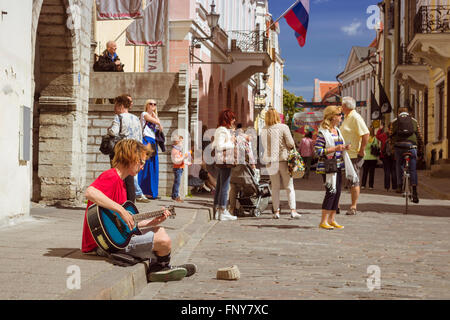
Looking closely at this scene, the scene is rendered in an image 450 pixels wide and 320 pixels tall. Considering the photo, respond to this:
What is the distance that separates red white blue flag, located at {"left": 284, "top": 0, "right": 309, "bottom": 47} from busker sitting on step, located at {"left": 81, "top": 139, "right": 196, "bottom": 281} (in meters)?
24.7

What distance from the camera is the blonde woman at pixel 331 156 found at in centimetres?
1089

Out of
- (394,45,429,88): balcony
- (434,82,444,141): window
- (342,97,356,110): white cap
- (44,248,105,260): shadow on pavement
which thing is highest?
(394,45,429,88): balcony

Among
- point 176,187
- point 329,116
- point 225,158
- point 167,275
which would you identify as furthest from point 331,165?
point 176,187

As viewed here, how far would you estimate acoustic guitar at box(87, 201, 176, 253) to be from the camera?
6363mm

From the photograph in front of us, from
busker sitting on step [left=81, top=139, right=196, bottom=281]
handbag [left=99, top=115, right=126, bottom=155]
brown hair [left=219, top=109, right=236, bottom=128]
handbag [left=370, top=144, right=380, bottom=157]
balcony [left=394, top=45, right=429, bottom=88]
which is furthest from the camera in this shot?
balcony [left=394, top=45, right=429, bottom=88]

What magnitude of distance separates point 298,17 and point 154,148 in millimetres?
18235

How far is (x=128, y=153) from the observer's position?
21.2ft

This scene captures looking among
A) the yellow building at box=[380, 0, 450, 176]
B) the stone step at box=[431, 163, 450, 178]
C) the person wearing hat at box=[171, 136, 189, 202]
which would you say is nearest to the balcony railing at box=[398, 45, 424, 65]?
the yellow building at box=[380, 0, 450, 176]

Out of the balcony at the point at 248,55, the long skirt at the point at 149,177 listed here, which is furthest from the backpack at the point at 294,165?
the balcony at the point at 248,55

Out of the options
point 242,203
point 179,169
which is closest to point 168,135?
point 179,169

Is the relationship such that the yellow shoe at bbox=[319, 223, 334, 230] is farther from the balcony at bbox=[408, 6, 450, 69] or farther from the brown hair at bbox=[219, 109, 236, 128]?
the balcony at bbox=[408, 6, 450, 69]

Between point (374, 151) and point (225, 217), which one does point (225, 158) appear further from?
point (374, 151)

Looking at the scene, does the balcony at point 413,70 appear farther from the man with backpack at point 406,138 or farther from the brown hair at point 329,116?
the brown hair at point 329,116

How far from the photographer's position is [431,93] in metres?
36.1
